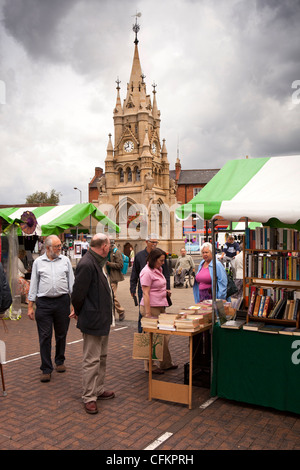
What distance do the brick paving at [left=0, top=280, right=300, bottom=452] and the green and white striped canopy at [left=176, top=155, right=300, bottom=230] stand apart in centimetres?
228

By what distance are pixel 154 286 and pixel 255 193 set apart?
6.50 ft

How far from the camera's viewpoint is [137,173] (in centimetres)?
4119

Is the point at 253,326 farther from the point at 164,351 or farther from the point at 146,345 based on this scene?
the point at 164,351

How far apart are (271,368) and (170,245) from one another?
36182 millimetres

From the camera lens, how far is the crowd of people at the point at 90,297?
4.64 meters

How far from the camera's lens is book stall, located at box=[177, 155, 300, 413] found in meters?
4.52

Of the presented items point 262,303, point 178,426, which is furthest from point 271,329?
point 178,426

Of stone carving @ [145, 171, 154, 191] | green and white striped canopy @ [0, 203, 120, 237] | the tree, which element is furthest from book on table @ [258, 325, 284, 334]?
the tree

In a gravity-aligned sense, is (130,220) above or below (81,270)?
above

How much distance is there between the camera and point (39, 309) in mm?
5738

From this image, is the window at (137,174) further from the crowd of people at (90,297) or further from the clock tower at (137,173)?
the crowd of people at (90,297)

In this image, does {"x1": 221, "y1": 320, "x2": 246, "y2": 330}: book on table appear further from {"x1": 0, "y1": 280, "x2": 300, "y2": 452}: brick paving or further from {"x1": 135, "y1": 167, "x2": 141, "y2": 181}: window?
{"x1": 135, "y1": 167, "x2": 141, "y2": 181}: window

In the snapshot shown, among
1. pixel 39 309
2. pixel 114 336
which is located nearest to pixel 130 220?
pixel 114 336
